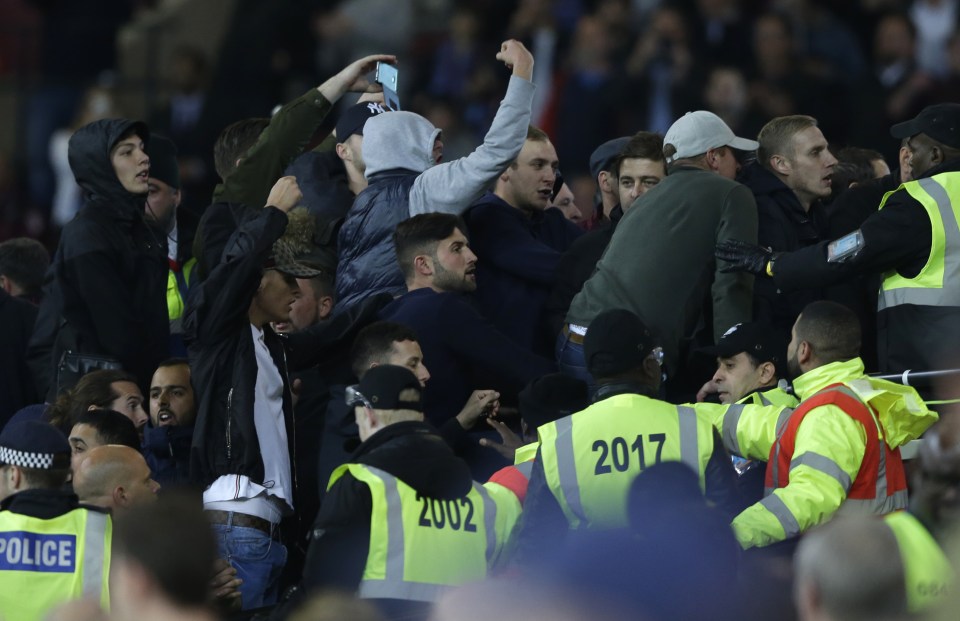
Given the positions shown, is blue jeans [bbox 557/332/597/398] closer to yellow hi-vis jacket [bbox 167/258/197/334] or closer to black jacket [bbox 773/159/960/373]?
black jacket [bbox 773/159/960/373]

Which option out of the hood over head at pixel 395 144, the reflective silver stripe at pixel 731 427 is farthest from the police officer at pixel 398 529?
the hood over head at pixel 395 144

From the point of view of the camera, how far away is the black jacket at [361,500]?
20.1ft

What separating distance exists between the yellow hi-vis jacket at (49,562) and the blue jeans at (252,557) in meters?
0.77

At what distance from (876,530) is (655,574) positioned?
3.52ft

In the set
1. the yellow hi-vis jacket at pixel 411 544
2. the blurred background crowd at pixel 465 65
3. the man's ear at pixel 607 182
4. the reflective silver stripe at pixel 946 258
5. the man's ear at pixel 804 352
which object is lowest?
the yellow hi-vis jacket at pixel 411 544

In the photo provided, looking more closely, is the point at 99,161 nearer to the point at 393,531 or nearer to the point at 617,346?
the point at 393,531

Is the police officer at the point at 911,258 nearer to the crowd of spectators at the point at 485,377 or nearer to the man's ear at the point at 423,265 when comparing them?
the crowd of spectators at the point at 485,377

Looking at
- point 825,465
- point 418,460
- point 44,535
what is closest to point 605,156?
point 825,465

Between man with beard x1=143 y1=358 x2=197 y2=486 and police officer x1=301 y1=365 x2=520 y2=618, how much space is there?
1.51 meters

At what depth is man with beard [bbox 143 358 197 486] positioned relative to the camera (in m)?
7.57

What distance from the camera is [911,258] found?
25.6 ft

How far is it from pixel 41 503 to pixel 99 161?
8.34ft

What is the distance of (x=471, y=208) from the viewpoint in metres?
8.62

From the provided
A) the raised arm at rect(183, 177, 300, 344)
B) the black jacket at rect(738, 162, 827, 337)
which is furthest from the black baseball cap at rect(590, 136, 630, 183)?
the raised arm at rect(183, 177, 300, 344)
